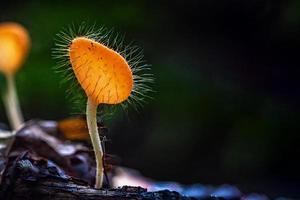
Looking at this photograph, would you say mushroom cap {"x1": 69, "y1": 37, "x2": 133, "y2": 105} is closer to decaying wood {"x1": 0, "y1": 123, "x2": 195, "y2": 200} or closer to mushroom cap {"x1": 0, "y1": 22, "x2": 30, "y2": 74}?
decaying wood {"x1": 0, "y1": 123, "x2": 195, "y2": 200}

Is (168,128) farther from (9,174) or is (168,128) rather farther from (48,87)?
(9,174)

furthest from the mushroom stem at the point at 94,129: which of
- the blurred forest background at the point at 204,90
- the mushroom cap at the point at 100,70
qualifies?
the blurred forest background at the point at 204,90

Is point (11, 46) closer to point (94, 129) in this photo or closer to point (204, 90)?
point (94, 129)

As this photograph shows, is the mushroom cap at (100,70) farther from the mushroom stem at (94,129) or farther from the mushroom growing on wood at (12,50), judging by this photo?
the mushroom growing on wood at (12,50)

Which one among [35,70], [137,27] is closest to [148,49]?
[137,27]

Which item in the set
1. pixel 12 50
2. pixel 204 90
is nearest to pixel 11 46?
pixel 12 50

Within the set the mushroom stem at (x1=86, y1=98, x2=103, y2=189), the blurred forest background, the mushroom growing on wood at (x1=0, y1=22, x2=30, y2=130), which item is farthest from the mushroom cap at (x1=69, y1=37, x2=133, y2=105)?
the blurred forest background
